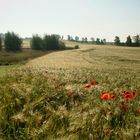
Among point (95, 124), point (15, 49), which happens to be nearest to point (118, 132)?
point (95, 124)

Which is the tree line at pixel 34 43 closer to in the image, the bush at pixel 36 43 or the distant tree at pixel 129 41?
the bush at pixel 36 43

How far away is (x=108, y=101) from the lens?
591 centimetres

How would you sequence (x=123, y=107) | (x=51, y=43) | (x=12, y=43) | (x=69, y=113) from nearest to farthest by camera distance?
(x=123, y=107), (x=69, y=113), (x=12, y=43), (x=51, y=43)

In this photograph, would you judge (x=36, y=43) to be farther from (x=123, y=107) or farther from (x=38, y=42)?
(x=123, y=107)

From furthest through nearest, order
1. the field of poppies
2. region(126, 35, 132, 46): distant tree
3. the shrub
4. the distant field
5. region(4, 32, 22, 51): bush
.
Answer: the shrub → region(126, 35, 132, 46): distant tree → region(4, 32, 22, 51): bush → the distant field → the field of poppies

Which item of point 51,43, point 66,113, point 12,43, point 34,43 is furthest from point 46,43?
point 66,113

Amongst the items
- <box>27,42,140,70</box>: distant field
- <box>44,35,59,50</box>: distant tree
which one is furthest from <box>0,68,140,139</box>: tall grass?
<box>44,35,59,50</box>: distant tree

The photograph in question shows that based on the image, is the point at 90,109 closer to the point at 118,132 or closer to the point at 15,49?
the point at 118,132

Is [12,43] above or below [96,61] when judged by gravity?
below

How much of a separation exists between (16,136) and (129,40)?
88474 mm

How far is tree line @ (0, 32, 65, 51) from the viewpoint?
86000 millimetres

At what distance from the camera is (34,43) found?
93125 millimetres

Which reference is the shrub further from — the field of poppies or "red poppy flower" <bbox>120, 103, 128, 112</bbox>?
"red poppy flower" <bbox>120, 103, 128, 112</bbox>

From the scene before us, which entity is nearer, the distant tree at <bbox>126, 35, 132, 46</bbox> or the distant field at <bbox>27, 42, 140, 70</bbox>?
the distant field at <bbox>27, 42, 140, 70</bbox>
